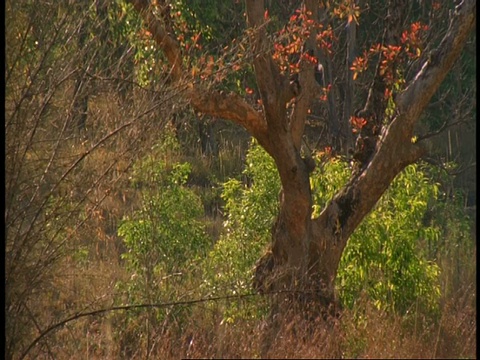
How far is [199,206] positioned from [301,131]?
6.99 feet

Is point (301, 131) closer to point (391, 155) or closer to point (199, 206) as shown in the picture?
point (391, 155)

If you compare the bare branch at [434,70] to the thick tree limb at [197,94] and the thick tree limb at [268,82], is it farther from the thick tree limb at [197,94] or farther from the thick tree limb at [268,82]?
the thick tree limb at [197,94]

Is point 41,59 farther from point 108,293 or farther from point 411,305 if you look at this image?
point 411,305

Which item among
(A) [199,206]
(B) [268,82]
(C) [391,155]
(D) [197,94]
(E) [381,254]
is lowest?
(E) [381,254]

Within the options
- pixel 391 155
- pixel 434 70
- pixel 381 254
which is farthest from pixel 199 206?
pixel 434 70

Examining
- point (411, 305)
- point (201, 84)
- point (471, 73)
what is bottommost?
point (411, 305)

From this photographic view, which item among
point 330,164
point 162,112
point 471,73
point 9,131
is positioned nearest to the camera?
point 9,131

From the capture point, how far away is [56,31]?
7684mm

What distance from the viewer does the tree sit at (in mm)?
8562

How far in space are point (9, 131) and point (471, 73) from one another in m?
11.4

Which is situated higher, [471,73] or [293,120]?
[471,73]

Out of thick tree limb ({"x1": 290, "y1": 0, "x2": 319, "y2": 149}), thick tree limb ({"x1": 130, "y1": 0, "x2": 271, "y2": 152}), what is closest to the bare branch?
thick tree limb ({"x1": 290, "y1": 0, "x2": 319, "y2": 149})

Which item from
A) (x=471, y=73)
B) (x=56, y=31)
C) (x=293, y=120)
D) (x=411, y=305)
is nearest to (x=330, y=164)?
(x=293, y=120)

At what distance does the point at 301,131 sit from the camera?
30.3ft
